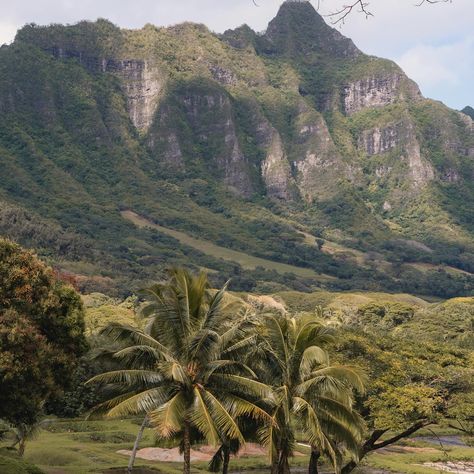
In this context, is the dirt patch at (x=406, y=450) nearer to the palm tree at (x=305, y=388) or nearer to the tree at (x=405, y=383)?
the tree at (x=405, y=383)

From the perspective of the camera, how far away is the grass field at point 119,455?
45.4 meters

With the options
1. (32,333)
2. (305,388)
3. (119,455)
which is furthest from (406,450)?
(32,333)

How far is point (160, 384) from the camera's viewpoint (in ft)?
100

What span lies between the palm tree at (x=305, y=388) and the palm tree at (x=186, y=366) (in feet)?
4.64

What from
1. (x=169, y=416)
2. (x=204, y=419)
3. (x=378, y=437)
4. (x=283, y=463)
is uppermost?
(x=169, y=416)

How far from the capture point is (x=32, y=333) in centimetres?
3162

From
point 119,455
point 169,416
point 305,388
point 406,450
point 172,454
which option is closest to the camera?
point 169,416

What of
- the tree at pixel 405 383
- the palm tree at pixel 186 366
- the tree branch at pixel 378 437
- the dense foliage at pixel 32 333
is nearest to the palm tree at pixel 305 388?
the palm tree at pixel 186 366

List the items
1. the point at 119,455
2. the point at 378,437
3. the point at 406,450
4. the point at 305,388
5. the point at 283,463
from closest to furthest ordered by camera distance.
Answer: the point at 305,388
the point at 283,463
the point at 378,437
the point at 119,455
the point at 406,450

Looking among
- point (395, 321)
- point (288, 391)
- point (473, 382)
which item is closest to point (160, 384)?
point (288, 391)

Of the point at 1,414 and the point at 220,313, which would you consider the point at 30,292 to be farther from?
the point at 220,313

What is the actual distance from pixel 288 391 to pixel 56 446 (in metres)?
24.3

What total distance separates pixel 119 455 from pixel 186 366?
22564 millimetres

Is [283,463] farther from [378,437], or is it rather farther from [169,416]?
[169,416]
